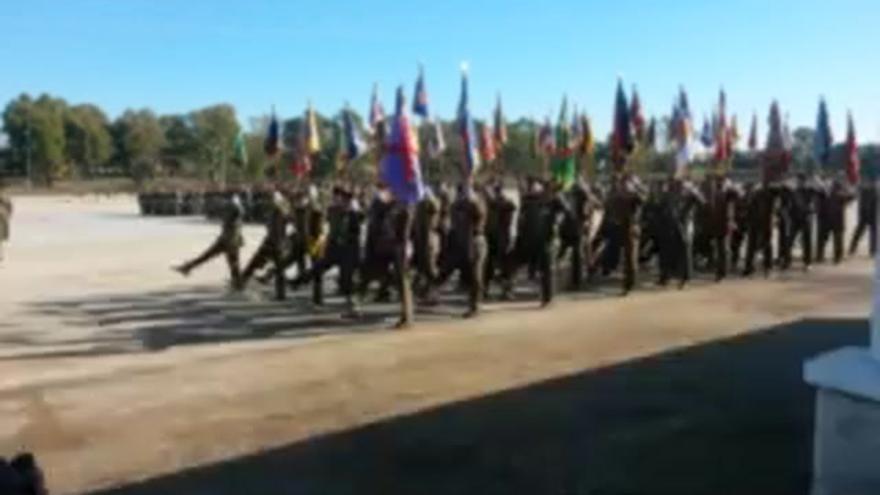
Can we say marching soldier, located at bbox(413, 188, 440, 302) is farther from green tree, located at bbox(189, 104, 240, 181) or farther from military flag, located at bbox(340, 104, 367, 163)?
green tree, located at bbox(189, 104, 240, 181)

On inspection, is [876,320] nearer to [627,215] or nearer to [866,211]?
[627,215]

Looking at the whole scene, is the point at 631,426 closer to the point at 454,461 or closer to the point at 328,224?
the point at 454,461

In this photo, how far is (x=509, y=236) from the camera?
16.4 m

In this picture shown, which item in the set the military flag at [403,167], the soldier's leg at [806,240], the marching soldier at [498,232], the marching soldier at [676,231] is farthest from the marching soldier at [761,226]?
the military flag at [403,167]

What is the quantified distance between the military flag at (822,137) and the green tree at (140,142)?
314ft

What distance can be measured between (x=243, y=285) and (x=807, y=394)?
402 inches

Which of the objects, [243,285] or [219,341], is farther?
[243,285]

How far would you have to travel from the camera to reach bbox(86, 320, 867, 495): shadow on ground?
6746 mm

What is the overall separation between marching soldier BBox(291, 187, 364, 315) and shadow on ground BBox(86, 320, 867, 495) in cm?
558

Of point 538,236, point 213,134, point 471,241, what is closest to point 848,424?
point 471,241

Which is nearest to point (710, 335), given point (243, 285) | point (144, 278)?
point (243, 285)

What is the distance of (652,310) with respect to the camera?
585 inches

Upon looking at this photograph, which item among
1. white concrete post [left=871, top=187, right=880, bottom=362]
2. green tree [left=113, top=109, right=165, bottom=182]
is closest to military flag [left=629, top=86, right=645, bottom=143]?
white concrete post [left=871, top=187, right=880, bottom=362]

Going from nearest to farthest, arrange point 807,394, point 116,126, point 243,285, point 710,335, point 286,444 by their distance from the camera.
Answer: point 286,444 → point 807,394 → point 710,335 → point 243,285 → point 116,126
